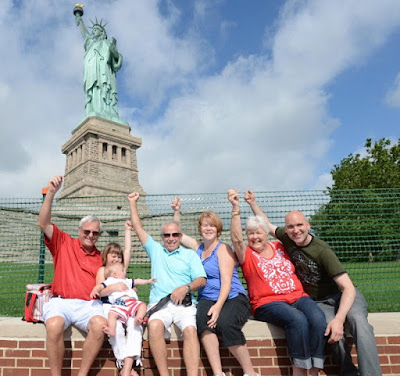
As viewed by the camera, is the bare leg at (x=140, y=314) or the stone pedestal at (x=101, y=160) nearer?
the bare leg at (x=140, y=314)

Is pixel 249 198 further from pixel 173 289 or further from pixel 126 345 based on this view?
pixel 126 345

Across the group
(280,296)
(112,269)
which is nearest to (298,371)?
(280,296)

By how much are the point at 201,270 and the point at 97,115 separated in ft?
102

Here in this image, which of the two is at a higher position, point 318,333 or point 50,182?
point 50,182

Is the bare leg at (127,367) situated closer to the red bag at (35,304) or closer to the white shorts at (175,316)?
the white shorts at (175,316)

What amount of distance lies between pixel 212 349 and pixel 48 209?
7.29 feet

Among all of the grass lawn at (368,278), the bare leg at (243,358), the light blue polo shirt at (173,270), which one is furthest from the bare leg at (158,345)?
the grass lawn at (368,278)

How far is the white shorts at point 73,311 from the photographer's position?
3.31 meters

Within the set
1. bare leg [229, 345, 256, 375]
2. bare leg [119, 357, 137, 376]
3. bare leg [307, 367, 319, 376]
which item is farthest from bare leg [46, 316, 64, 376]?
bare leg [307, 367, 319, 376]

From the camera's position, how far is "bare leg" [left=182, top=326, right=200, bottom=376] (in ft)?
9.95

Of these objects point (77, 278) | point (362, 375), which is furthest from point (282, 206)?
point (77, 278)

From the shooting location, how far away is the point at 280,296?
3.36m

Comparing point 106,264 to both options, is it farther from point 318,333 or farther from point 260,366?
point 318,333

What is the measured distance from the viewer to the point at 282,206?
16.9 ft
